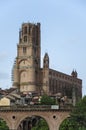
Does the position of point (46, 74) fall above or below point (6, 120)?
above

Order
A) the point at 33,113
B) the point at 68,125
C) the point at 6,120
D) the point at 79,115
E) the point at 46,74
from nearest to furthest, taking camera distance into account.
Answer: the point at 79,115
the point at 68,125
the point at 6,120
the point at 33,113
the point at 46,74

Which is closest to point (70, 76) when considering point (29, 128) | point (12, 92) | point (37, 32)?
point (37, 32)

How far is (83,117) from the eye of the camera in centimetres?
8775

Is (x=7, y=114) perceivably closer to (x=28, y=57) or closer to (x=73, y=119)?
(x=73, y=119)

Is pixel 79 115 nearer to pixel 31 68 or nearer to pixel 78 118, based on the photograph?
pixel 78 118

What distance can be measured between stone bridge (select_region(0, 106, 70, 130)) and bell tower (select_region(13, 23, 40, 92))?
63630 mm

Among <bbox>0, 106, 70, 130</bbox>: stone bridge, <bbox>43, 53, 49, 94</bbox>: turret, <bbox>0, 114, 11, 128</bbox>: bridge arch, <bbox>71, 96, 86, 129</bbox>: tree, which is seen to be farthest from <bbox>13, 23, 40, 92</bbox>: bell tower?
<bbox>71, 96, 86, 129</bbox>: tree

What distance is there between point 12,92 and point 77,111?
215 feet

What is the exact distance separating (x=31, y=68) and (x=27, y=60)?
8.41 ft

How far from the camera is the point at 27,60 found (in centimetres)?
16250

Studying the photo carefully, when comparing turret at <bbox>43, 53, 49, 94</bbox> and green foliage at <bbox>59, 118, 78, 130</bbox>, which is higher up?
turret at <bbox>43, 53, 49, 94</bbox>

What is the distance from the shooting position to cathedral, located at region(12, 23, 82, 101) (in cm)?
16075

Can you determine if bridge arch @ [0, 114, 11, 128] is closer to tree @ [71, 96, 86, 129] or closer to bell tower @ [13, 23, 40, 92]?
tree @ [71, 96, 86, 129]

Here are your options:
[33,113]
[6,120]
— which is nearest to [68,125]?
[33,113]
